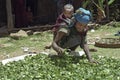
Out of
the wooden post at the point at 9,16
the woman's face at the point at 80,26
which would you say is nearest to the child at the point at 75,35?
the woman's face at the point at 80,26

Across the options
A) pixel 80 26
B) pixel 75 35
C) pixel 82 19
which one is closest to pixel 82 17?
pixel 82 19

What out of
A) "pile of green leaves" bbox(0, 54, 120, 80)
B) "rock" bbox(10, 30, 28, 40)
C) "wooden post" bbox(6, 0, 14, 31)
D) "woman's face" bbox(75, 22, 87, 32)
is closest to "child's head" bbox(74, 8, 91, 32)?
"woman's face" bbox(75, 22, 87, 32)

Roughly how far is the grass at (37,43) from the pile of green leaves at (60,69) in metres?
2.18

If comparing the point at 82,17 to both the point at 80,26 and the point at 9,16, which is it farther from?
the point at 9,16

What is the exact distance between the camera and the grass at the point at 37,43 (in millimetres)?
9812

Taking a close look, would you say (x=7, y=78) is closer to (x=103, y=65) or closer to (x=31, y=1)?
(x=103, y=65)

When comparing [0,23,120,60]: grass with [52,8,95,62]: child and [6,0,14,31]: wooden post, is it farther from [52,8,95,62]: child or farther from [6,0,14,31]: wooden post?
[52,8,95,62]: child

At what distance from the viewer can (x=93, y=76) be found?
242 inches

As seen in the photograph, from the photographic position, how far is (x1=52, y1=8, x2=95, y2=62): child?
6.82 meters

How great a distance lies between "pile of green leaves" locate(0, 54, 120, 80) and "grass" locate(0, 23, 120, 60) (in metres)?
2.18

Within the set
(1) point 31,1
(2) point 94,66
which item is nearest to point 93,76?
(2) point 94,66

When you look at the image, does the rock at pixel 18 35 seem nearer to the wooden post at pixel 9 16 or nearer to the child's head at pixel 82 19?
the wooden post at pixel 9 16

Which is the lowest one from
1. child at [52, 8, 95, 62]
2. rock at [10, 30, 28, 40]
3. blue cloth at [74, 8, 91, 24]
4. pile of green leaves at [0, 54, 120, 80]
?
rock at [10, 30, 28, 40]

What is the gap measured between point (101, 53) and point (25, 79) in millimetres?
3921
